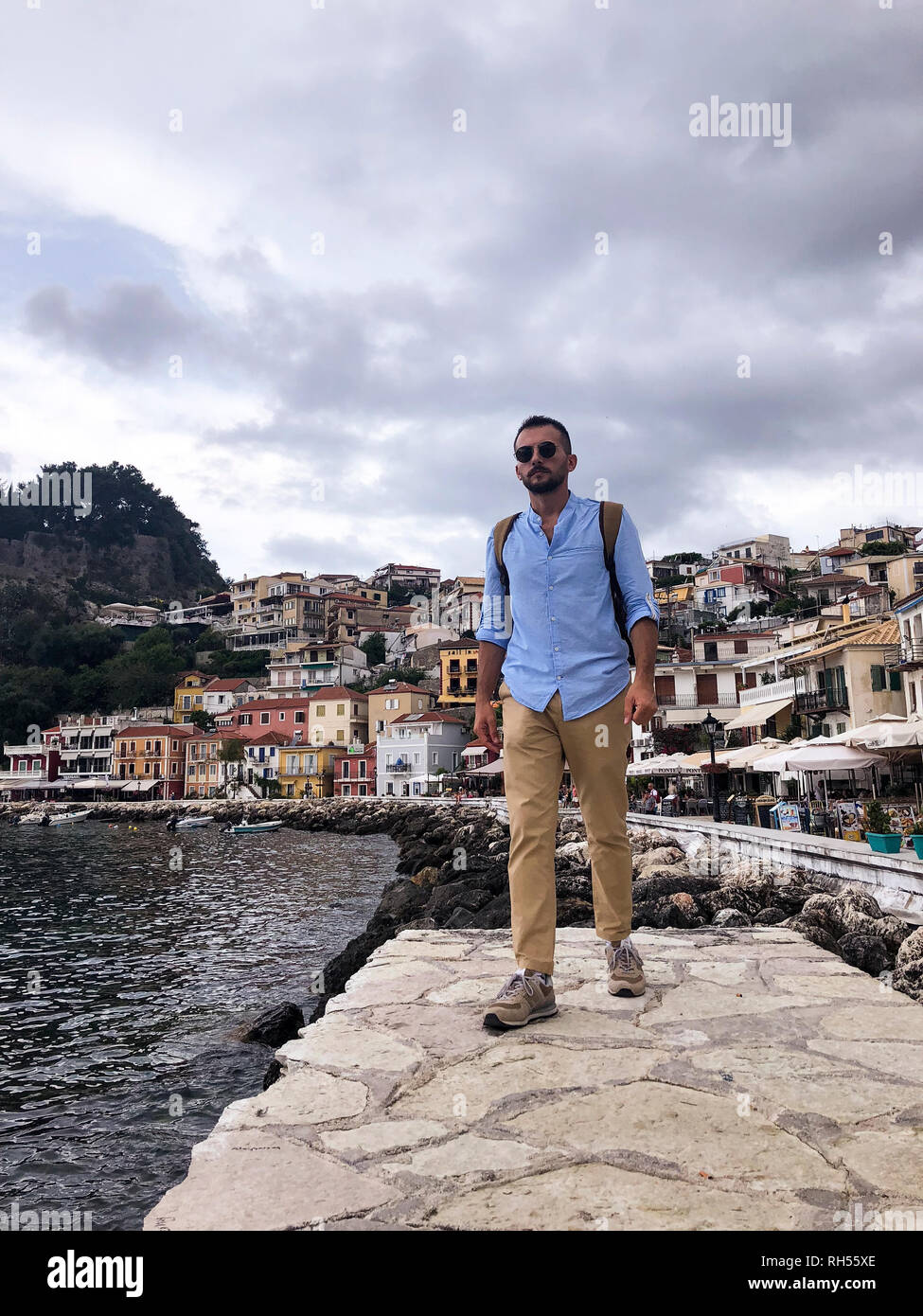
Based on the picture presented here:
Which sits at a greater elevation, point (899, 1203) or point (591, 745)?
point (591, 745)

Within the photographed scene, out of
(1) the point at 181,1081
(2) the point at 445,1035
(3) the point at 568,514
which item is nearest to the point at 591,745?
(3) the point at 568,514

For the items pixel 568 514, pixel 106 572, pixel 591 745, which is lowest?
pixel 591 745

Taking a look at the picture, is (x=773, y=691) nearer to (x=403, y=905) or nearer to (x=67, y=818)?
(x=403, y=905)

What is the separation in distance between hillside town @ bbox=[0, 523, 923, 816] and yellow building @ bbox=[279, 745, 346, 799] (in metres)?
0.11

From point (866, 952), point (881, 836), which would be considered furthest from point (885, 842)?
point (866, 952)

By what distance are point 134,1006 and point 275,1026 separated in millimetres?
2168

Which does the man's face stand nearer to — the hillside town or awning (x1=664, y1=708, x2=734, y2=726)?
the hillside town

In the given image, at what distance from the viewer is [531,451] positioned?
351cm

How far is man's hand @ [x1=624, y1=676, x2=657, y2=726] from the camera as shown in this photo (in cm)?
322

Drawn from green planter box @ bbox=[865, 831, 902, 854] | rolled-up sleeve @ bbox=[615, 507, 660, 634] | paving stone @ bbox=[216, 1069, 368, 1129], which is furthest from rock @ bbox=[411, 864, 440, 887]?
paving stone @ bbox=[216, 1069, 368, 1129]
